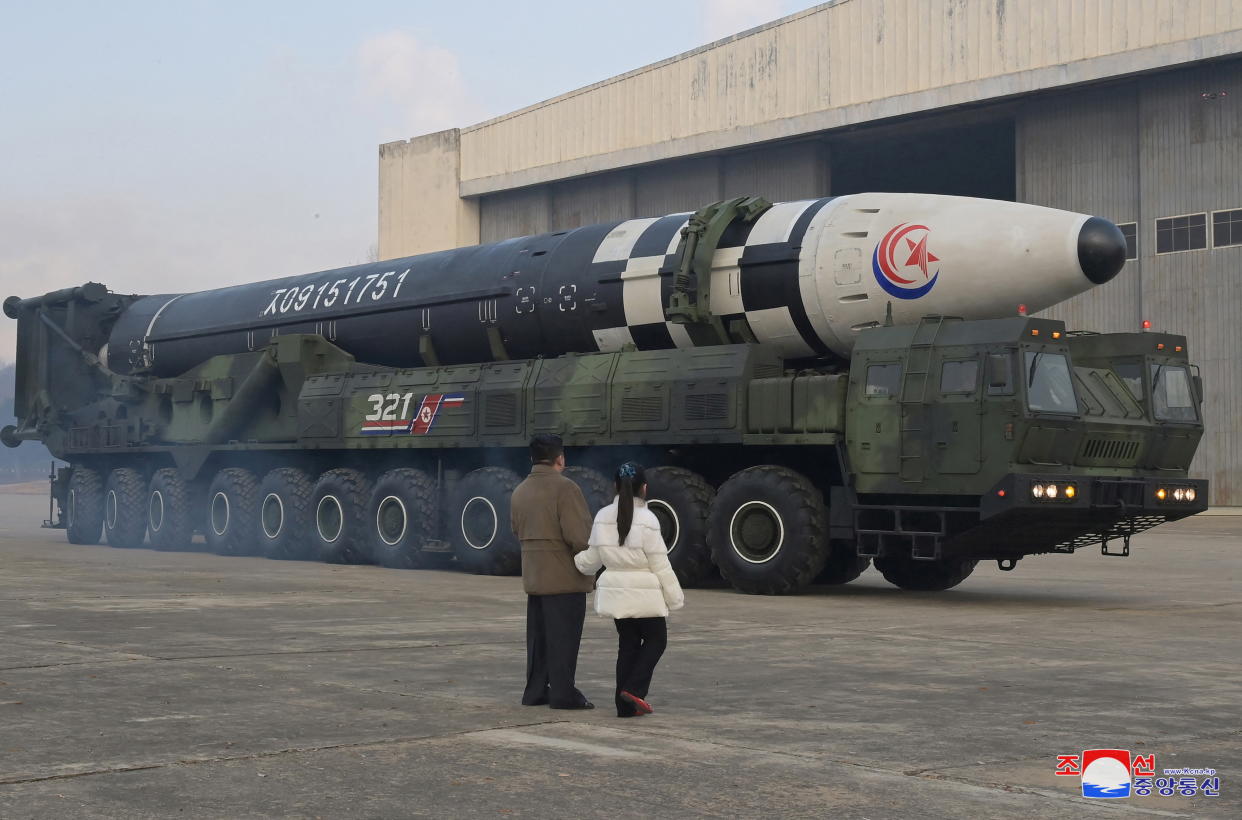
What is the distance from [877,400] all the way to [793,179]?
92.6 feet

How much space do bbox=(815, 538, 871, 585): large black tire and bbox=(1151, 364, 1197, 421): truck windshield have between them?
390cm

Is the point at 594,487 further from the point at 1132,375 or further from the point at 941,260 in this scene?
the point at 1132,375

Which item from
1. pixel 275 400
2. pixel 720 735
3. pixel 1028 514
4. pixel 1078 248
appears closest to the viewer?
pixel 720 735

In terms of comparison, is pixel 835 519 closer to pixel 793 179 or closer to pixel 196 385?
pixel 196 385

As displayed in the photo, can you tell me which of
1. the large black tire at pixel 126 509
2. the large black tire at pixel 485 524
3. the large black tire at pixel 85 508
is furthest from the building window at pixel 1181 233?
the large black tire at pixel 85 508

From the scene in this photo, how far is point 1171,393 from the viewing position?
54.0 ft

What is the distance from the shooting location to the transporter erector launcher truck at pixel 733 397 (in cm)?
1545

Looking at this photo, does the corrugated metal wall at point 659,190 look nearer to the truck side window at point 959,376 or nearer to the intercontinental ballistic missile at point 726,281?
the intercontinental ballistic missile at point 726,281

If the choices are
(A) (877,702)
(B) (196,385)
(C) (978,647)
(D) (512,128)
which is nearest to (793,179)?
(D) (512,128)

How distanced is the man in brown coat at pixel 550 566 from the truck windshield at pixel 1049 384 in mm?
7380

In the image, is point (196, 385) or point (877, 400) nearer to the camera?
point (877, 400)

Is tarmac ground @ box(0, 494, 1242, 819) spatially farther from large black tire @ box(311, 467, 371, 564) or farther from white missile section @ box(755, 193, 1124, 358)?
large black tire @ box(311, 467, 371, 564)

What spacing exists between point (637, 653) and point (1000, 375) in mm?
7758

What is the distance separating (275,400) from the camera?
24.4m
